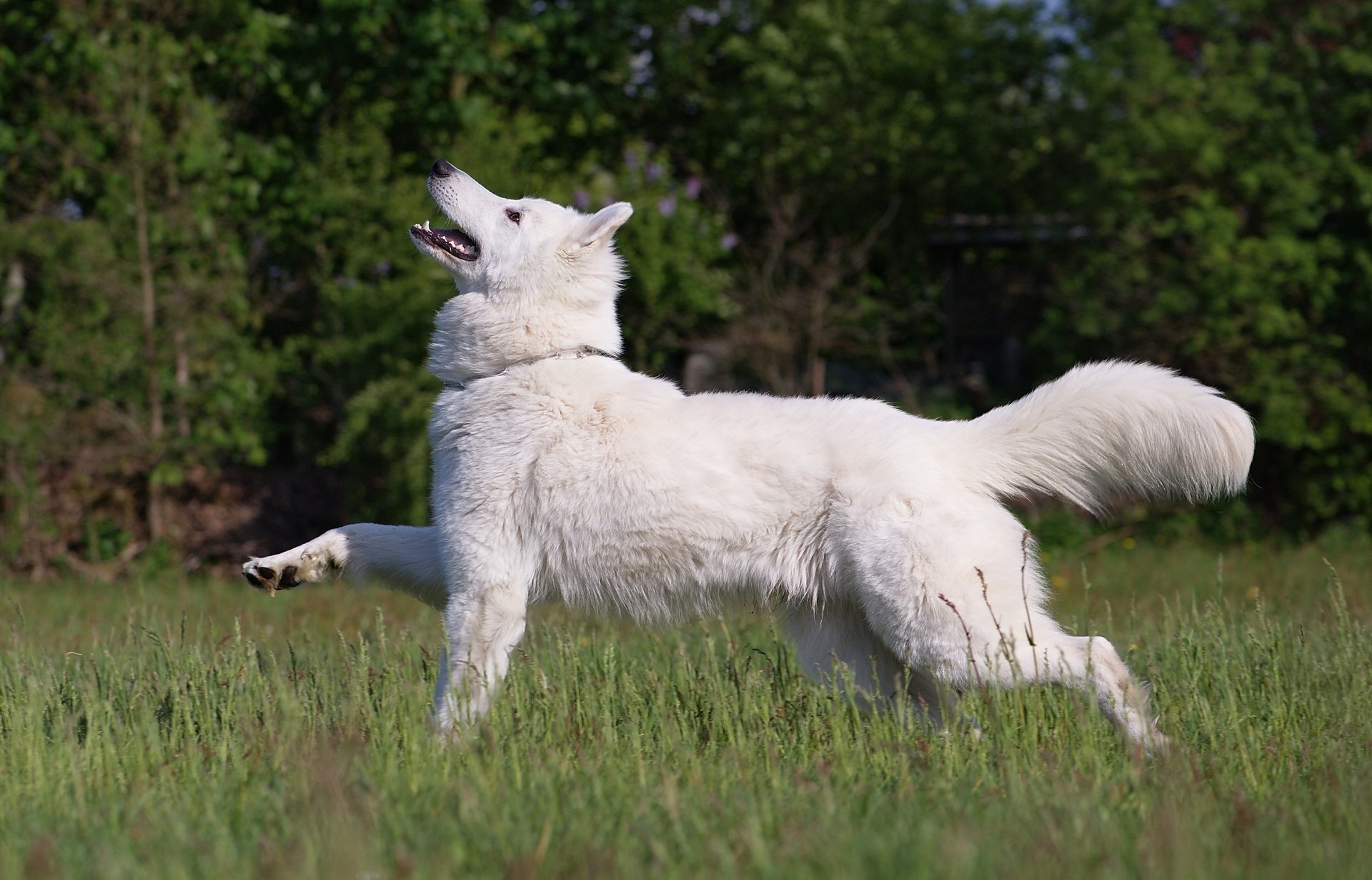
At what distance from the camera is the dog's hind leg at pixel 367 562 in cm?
481

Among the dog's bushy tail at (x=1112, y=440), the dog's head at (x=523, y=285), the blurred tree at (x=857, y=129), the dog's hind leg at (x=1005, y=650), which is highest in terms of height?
the blurred tree at (x=857, y=129)

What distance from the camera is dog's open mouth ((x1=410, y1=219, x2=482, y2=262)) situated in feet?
16.9

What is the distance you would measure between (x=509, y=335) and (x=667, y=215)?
7.28m

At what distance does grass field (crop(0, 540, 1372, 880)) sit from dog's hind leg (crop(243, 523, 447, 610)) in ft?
1.06

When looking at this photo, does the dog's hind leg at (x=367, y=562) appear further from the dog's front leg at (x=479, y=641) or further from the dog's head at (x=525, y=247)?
the dog's head at (x=525, y=247)

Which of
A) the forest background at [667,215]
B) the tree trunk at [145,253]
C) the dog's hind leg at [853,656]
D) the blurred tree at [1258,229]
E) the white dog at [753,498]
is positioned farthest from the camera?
the blurred tree at [1258,229]

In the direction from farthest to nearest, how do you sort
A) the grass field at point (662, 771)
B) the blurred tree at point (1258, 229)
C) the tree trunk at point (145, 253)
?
the blurred tree at point (1258, 229), the tree trunk at point (145, 253), the grass field at point (662, 771)

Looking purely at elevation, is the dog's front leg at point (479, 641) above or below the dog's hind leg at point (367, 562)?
below

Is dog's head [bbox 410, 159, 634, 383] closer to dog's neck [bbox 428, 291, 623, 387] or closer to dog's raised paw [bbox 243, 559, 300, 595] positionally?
dog's neck [bbox 428, 291, 623, 387]

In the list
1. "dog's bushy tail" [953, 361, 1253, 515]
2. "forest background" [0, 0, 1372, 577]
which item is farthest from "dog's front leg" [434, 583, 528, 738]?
"forest background" [0, 0, 1372, 577]

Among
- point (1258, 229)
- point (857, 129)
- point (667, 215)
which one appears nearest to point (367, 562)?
point (667, 215)

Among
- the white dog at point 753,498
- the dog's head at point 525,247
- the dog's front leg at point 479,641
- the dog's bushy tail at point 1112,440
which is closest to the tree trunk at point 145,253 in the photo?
the dog's head at point 525,247

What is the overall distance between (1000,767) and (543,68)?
11112 millimetres

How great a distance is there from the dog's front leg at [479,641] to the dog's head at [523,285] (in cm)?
87
